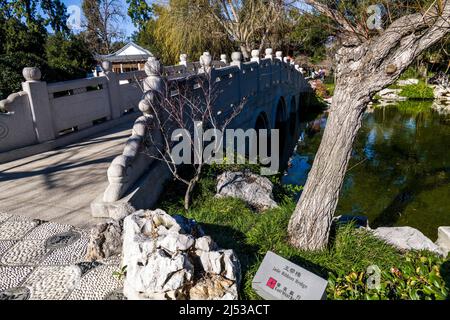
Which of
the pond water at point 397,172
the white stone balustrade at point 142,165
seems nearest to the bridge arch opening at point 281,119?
the pond water at point 397,172

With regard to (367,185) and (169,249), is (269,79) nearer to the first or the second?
(367,185)

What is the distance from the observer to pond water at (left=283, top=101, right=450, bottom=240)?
768 centimetres

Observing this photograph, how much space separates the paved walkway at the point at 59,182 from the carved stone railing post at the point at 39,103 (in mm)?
422

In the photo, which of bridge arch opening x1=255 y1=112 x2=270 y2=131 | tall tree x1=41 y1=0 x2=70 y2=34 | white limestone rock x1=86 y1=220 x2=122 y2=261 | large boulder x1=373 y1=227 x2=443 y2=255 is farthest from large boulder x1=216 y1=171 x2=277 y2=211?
tall tree x1=41 y1=0 x2=70 y2=34

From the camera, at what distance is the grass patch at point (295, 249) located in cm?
283

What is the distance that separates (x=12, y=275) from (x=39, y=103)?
406 cm

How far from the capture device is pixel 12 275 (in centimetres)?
317

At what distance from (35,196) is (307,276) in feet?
12.6

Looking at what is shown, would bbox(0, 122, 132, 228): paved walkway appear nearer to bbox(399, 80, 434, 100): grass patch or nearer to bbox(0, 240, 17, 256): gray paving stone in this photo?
bbox(0, 240, 17, 256): gray paving stone

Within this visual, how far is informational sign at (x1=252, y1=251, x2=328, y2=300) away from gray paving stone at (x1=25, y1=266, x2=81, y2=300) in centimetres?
164

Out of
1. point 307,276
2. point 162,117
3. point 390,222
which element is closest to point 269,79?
point 390,222

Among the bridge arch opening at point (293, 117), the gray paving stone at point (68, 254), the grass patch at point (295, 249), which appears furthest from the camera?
the bridge arch opening at point (293, 117)

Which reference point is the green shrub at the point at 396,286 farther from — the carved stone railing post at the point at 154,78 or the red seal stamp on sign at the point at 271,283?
the carved stone railing post at the point at 154,78

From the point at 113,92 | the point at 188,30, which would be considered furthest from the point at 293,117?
the point at 113,92
